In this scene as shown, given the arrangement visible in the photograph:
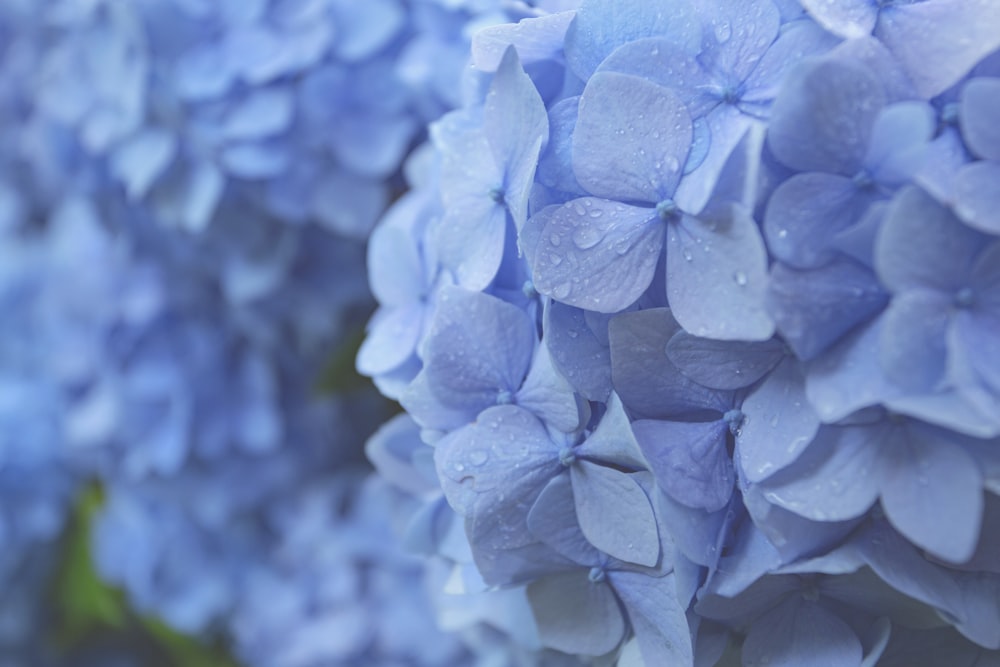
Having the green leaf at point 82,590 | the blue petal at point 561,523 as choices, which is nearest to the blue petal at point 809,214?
the blue petal at point 561,523

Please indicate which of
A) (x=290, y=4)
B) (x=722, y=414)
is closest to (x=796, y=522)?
(x=722, y=414)

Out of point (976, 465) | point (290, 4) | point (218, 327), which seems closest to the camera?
point (976, 465)

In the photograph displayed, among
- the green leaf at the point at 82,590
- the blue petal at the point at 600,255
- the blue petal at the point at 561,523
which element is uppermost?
the blue petal at the point at 600,255

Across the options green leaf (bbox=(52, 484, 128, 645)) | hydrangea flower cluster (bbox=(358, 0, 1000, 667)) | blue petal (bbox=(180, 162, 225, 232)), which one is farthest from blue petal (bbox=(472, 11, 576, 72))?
green leaf (bbox=(52, 484, 128, 645))

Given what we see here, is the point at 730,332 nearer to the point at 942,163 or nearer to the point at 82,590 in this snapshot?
the point at 942,163

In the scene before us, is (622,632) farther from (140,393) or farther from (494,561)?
(140,393)

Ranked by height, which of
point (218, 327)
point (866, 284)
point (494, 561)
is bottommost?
point (218, 327)

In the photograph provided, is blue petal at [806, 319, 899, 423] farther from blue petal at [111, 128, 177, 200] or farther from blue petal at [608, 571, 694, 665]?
blue petal at [111, 128, 177, 200]

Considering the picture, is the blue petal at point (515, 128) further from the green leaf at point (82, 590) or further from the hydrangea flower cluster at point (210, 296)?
the green leaf at point (82, 590)
